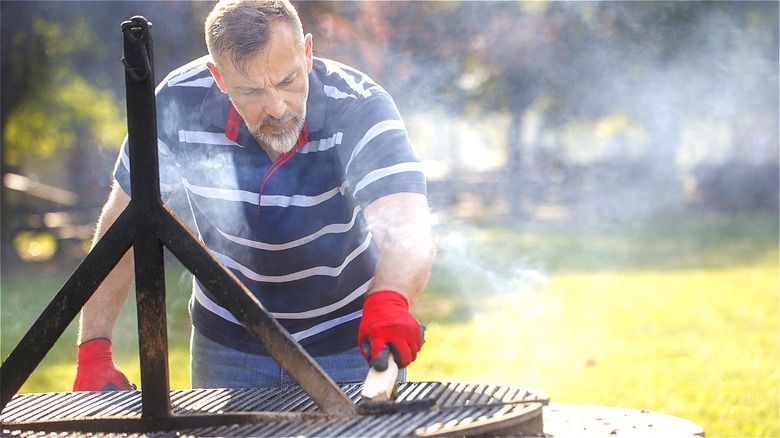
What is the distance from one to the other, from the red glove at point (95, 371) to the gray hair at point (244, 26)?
859 millimetres

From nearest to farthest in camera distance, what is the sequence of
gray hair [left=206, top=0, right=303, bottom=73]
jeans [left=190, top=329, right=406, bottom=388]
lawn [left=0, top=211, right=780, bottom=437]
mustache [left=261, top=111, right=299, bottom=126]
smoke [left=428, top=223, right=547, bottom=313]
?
gray hair [left=206, top=0, right=303, bottom=73] < mustache [left=261, top=111, right=299, bottom=126] < jeans [left=190, top=329, right=406, bottom=388] < lawn [left=0, top=211, right=780, bottom=437] < smoke [left=428, top=223, right=547, bottom=313]

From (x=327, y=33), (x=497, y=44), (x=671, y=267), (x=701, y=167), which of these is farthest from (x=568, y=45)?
(x=327, y=33)

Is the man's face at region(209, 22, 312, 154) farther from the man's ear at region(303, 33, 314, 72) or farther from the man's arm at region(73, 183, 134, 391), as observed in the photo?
the man's arm at region(73, 183, 134, 391)

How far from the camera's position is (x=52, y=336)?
2.09 meters

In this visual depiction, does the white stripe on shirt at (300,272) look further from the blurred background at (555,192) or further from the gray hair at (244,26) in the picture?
the blurred background at (555,192)

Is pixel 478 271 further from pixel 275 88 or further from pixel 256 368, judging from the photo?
pixel 275 88

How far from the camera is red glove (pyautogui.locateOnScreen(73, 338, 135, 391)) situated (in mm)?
2400

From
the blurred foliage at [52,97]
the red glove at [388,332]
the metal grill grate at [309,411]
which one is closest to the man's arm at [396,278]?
the red glove at [388,332]

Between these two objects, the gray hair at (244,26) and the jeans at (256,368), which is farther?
the jeans at (256,368)

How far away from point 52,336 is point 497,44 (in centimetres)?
1510

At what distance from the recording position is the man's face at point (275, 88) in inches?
→ 89.9

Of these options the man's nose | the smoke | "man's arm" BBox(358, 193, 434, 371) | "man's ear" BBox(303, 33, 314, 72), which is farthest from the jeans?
the smoke

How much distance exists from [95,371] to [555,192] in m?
18.6

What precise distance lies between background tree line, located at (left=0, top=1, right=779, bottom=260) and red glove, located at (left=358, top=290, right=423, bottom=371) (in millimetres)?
Result: 6160
